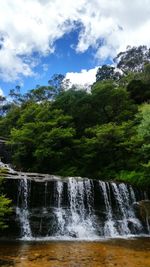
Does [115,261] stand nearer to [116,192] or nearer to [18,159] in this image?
[116,192]

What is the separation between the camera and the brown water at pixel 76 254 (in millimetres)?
10656

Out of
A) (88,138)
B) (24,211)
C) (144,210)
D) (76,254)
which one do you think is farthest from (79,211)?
(88,138)

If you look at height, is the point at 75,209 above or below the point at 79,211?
above

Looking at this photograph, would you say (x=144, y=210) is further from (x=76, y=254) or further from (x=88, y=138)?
(x=88, y=138)

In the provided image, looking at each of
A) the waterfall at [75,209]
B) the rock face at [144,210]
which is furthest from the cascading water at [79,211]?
the rock face at [144,210]

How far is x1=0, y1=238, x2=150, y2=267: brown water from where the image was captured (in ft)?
35.0

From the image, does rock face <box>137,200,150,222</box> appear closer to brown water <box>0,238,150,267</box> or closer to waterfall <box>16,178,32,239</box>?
brown water <box>0,238,150,267</box>

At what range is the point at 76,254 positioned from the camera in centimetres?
1220

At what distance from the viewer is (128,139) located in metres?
26.7

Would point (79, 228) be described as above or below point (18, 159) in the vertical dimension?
below

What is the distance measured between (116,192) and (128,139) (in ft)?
20.8

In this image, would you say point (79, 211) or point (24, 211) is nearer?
point (24, 211)

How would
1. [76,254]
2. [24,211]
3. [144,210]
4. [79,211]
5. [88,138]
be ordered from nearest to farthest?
[76,254], [24,211], [79,211], [144,210], [88,138]

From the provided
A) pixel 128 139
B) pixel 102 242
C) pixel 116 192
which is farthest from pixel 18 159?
pixel 102 242
